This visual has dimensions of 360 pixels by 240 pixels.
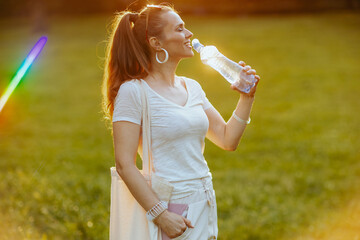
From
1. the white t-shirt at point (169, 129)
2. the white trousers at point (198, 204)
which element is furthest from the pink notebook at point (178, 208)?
the white t-shirt at point (169, 129)

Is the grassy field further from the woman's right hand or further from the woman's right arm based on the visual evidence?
the woman's right hand

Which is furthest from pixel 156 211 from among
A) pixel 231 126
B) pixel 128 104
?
pixel 231 126

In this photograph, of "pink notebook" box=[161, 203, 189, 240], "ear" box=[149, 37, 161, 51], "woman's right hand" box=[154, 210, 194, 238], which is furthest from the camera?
"ear" box=[149, 37, 161, 51]

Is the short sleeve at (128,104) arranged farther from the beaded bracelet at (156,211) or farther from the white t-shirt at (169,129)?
the beaded bracelet at (156,211)

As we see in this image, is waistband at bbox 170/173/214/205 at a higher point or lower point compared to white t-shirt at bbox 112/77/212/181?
lower

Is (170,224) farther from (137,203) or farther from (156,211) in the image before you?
(137,203)

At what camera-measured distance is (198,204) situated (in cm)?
273

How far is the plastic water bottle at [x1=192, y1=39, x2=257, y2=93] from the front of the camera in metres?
2.75

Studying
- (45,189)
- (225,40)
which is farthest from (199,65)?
(45,189)

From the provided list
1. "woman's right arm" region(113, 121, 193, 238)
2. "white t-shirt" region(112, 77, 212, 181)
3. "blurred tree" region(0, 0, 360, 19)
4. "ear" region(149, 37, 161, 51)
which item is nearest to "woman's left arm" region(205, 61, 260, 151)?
"white t-shirt" region(112, 77, 212, 181)

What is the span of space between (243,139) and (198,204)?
811cm

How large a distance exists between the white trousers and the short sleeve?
0.42 m

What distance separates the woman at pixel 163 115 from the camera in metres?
2.60

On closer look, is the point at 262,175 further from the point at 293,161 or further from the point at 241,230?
the point at 241,230
